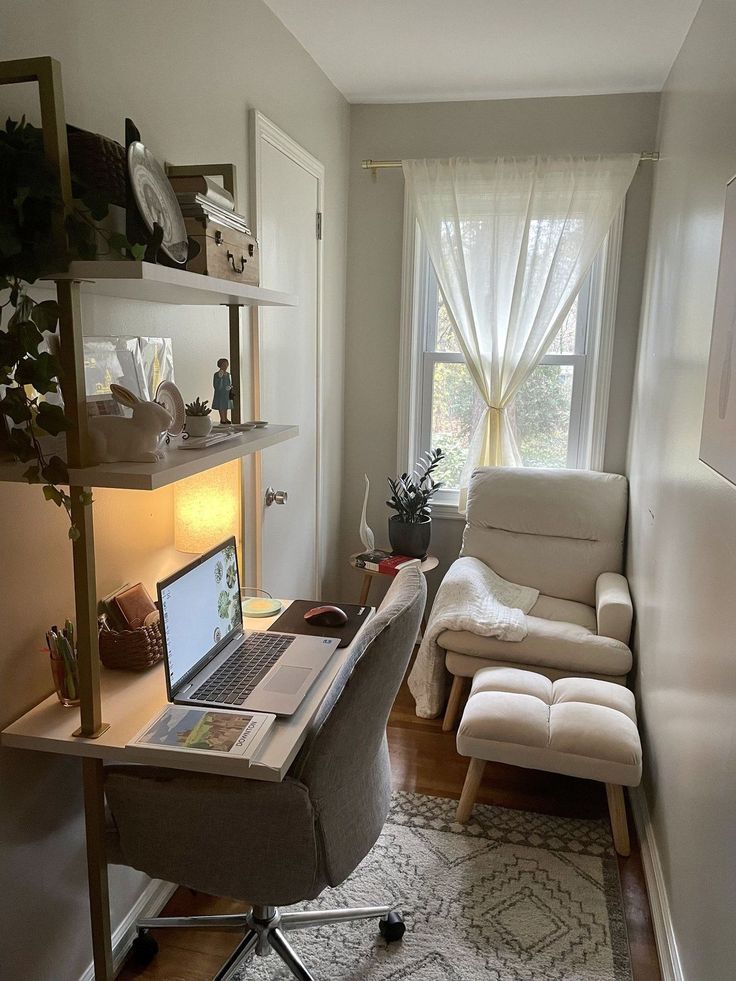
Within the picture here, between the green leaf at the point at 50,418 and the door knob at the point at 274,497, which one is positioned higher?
the green leaf at the point at 50,418

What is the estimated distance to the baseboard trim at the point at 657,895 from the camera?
179 centimetres

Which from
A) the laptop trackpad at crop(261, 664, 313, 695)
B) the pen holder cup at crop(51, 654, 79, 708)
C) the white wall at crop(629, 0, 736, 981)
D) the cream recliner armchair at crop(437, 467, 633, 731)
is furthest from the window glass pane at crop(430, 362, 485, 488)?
the pen holder cup at crop(51, 654, 79, 708)

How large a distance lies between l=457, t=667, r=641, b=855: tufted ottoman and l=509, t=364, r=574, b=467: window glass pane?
1.37m

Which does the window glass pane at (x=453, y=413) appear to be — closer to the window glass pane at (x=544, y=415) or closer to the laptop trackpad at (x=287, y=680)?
the window glass pane at (x=544, y=415)

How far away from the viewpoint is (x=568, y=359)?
3.41 meters

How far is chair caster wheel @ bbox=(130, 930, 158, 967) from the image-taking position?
181 cm

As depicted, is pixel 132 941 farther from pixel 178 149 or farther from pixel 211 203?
pixel 178 149

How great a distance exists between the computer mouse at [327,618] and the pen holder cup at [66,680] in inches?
26.1

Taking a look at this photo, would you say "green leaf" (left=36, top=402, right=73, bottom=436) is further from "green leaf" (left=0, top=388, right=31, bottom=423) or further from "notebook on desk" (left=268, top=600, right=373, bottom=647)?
"notebook on desk" (left=268, top=600, right=373, bottom=647)

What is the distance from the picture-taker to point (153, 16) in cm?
175

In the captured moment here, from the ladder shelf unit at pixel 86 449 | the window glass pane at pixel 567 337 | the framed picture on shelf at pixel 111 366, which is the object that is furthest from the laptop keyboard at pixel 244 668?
the window glass pane at pixel 567 337

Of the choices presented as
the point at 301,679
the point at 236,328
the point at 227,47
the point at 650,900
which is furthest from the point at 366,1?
the point at 650,900

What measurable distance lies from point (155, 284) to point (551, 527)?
7.49ft

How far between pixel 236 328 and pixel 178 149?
1.52 ft
